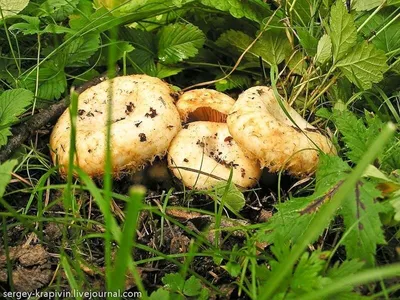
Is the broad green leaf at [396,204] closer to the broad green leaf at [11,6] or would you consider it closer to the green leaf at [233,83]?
the green leaf at [233,83]

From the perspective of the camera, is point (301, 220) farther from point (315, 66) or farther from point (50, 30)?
point (50, 30)

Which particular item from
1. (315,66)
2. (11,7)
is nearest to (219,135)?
(315,66)

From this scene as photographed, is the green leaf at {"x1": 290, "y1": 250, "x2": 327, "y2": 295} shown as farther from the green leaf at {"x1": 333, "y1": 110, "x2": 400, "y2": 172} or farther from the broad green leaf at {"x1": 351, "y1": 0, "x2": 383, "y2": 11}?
the broad green leaf at {"x1": 351, "y1": 0, "x2": 383, "y2": 11}

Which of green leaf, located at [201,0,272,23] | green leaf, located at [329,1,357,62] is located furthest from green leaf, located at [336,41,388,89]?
green leaf, located at [201,0,272,23]

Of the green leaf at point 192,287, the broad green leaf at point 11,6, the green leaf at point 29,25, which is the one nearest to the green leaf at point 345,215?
the green leaf at point 192,287

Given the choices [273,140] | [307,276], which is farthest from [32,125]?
[307,276]

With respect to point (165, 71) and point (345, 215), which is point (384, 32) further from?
point (345, 215)
